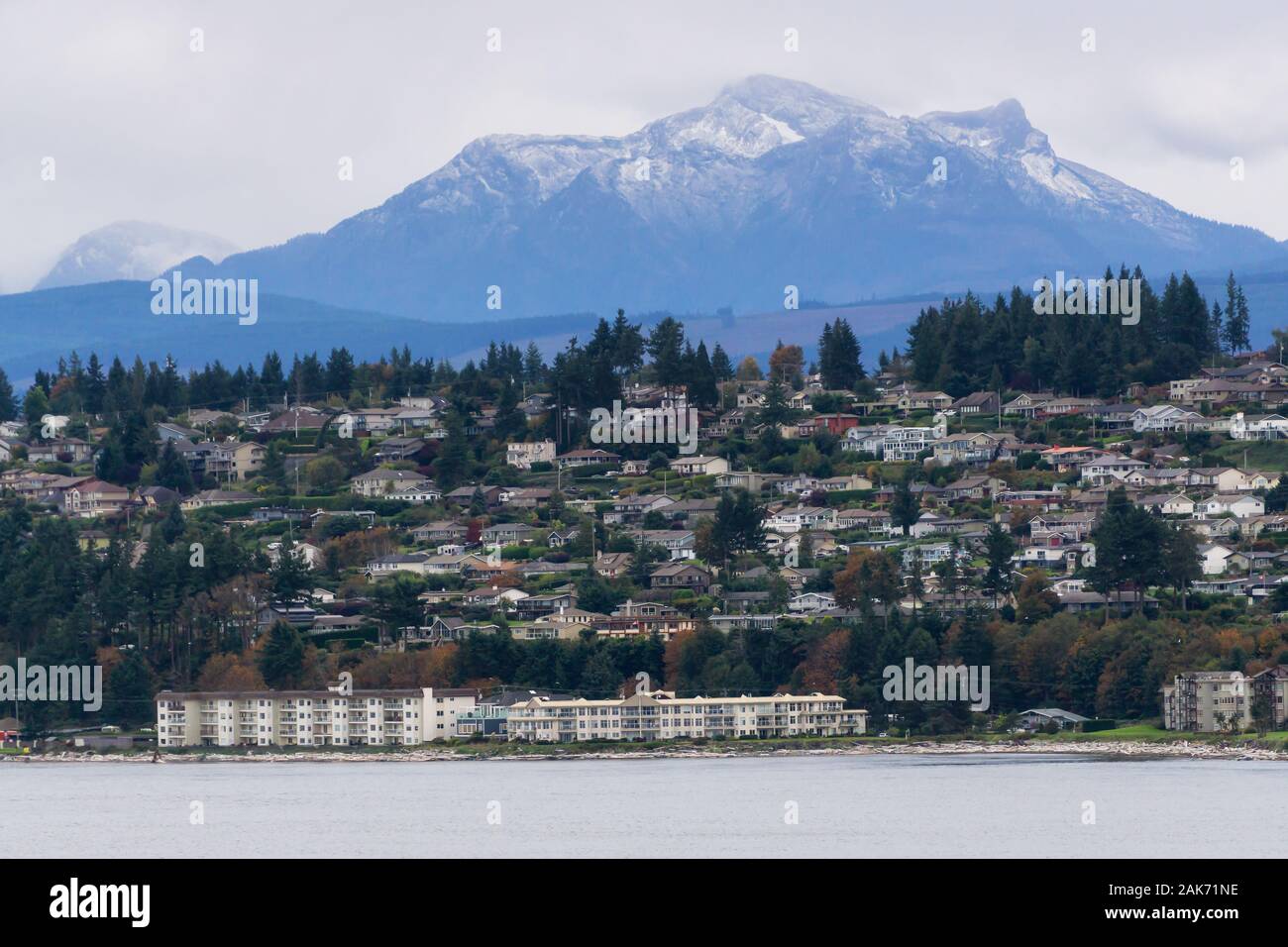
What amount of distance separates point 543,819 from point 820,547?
4417 cm

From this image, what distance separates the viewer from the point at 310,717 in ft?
252

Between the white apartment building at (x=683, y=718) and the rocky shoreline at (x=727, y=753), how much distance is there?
155 cm

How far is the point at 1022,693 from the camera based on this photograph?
7350cm

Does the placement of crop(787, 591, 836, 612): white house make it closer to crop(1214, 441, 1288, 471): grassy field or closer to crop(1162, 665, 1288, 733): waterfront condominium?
crop(1162, 665, 1288, 733): waterfront condominium

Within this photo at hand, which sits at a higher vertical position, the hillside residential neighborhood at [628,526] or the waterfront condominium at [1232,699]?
the hillside residential neighborhood at [628,526]

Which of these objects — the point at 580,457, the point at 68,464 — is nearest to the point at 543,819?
the point at 580,457

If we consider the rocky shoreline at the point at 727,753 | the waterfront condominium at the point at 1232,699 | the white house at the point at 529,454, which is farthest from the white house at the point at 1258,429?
the rocky shoreline at the point at 727,753

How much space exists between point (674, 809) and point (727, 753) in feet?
62.0

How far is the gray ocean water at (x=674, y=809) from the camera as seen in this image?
44.8 metres

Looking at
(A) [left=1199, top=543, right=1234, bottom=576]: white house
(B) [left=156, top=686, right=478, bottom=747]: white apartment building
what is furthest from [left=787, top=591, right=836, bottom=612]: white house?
(A) [left=1199, top=543, right=1234, bottom=576]: white house

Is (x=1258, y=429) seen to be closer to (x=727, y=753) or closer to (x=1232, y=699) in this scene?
(x=1232, y=699)

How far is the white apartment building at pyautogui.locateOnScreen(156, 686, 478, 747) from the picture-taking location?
7544 cm

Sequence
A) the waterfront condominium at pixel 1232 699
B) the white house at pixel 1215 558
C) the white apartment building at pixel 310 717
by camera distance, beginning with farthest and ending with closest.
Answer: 1. the white house at pixel 1215 558
2. the white apartment building at pixel 310 717
3. the waterfront condominium at pixel 1232 699

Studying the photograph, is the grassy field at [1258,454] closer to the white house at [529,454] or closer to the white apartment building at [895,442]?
the white apartment building at [895,442]
